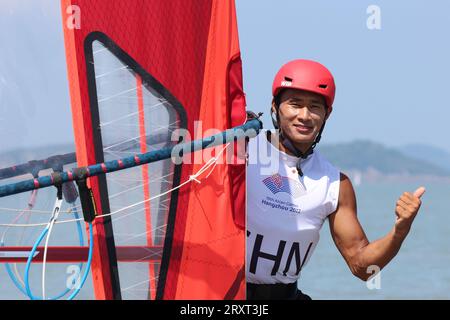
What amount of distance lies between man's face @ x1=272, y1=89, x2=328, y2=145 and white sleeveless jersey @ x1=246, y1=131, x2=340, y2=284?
8.2 inches

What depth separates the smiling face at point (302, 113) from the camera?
4.88 meters

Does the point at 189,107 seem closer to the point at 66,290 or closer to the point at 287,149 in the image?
A: the point at 287,149

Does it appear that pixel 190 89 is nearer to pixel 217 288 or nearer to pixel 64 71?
pixel 64 71

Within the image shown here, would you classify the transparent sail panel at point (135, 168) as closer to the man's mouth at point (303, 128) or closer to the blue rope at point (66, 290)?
the blue rope at point (66, 290)

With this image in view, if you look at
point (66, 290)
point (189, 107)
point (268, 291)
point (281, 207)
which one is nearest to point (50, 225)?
point (66, 290)

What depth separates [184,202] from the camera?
4.44 m

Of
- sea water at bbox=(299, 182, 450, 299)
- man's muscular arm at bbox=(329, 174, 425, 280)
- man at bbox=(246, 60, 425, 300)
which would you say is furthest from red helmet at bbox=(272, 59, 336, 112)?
sea water at bbox=(299, 182, 450, 299)

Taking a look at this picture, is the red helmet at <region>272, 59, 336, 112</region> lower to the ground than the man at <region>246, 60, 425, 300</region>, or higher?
higher

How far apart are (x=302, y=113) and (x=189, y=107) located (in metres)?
0.69

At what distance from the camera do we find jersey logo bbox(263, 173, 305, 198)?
5008 mm

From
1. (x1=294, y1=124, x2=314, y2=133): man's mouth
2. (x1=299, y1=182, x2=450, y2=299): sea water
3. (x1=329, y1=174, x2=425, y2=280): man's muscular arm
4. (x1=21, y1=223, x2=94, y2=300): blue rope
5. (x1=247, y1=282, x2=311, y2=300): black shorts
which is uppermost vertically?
(x1=294, y1=124, x2=314, y2=133): man's mouth

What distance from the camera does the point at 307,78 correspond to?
4840mm

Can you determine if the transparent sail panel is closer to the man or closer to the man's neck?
the man

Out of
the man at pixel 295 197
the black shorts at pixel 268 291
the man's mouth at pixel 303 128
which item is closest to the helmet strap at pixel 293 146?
the man at pixel 295 197
